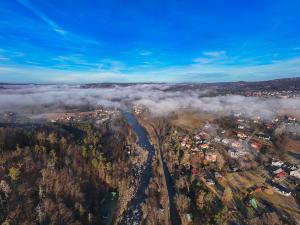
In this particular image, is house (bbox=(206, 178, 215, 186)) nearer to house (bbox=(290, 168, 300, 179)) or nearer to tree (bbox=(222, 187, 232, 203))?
tree (bbox=(222, 187, 232, 203))

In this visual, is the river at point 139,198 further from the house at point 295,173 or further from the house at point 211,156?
the house at point 295,173

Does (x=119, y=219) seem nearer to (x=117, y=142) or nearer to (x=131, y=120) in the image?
(x=117, y=142)

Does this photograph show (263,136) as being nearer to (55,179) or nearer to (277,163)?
(277,163)

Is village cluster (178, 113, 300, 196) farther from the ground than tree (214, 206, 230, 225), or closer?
closer

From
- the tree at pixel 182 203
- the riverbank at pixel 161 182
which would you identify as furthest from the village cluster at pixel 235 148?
the tree at pixel 182 203

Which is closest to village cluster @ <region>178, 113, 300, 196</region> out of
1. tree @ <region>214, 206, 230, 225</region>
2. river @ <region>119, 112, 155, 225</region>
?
river @ <region>119, 112, 155, 225</region>

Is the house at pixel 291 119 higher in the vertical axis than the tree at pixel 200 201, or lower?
lower

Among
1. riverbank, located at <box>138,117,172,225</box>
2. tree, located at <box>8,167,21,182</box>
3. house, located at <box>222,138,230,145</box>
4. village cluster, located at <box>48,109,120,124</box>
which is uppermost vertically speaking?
tree, located at <box>8,167,21,182</box>

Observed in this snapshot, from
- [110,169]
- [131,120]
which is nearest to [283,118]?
[131,120]

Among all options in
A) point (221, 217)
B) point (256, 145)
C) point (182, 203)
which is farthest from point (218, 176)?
point (256, 145)
